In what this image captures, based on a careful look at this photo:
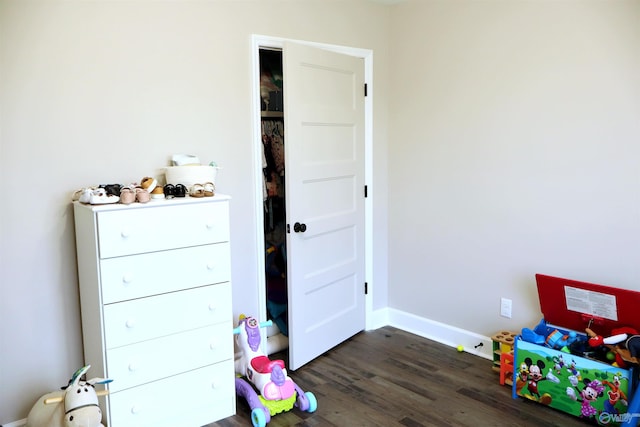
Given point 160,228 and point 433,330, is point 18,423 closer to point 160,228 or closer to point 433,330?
point 160,228

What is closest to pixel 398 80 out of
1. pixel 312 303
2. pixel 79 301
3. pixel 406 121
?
pixel 406 121

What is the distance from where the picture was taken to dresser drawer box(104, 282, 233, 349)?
7.22 ft

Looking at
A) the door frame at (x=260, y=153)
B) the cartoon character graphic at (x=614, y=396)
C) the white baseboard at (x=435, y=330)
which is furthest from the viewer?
the white baseboard at (x=435, y=330)

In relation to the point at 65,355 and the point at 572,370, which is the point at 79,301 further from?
the point at 572,370

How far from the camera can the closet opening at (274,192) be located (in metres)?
3.41

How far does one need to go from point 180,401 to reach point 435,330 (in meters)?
1.94

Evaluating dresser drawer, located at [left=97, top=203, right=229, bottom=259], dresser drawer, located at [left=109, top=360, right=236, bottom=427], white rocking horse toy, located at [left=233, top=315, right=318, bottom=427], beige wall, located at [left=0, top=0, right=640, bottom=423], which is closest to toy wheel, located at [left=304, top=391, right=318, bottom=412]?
white rocking horse toy, located at [left=233, top=315, right=318, bottom=427]

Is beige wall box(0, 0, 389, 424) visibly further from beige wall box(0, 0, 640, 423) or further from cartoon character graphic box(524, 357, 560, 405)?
cartoon character graphic box(524, 357, 560, 405)

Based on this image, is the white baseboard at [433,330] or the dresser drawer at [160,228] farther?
the white baseboard at [433,330]

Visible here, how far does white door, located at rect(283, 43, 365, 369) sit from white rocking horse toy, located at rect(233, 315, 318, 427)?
38 cm

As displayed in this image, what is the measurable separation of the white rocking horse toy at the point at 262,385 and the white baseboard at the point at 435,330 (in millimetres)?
1236

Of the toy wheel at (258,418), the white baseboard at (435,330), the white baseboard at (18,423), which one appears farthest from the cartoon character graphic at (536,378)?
the white baseboard at (18,423)

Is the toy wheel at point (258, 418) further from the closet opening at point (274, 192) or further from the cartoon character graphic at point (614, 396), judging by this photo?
the cartoon character graphic at point (614, 396)

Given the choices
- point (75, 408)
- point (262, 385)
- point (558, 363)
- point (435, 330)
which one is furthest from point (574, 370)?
point (75, 408)
